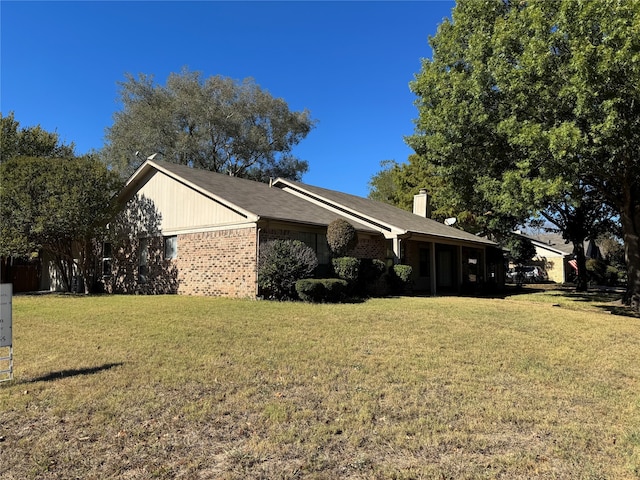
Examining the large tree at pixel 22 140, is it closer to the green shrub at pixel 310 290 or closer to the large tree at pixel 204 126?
the large tree at pixel 204 126

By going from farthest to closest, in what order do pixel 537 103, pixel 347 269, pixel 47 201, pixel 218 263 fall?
1. pixel 47 201
2. pixel 218 263
3. pixel 347 269
4. pixel 537 103

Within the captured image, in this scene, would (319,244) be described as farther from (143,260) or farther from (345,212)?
(143,260)

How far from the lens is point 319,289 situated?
13211mm

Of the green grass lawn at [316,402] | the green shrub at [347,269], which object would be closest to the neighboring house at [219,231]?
the green shrub at [347,269]

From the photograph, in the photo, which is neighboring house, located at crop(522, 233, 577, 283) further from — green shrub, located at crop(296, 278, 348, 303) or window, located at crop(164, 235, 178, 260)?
window, located at crop(164, 235, 178, 260)

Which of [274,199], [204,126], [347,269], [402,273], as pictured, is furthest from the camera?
[204,126]

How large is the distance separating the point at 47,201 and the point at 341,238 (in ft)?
34.0

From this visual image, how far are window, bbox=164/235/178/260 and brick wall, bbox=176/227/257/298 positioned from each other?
328mm

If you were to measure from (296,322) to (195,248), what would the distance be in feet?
24.9

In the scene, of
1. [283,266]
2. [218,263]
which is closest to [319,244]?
[283,266]

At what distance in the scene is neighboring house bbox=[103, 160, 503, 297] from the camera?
14.9 metres

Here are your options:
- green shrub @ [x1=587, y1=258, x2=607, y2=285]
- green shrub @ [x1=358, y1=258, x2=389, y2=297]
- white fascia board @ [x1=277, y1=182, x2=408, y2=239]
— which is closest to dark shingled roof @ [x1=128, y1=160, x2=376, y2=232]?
white fascia board @ [x1=277, y1=182, x2=408, y2=239]

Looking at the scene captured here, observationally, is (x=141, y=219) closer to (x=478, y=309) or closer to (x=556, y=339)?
(x=478, y=309)

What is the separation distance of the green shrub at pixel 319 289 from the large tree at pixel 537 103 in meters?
5.37
